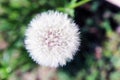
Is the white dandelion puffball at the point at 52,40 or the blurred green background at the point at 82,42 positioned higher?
the blurred green background at the point at 82,42

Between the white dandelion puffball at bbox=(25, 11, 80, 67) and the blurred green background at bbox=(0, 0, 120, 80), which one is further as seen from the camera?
the blurred green background at bbox=(0, 0, 120, 80)

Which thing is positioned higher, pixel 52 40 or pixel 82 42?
pixel 82 42

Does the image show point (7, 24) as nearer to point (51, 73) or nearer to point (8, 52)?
point (8, 52)

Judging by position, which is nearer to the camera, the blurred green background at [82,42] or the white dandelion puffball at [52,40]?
the white dandelion puffball at [52,40]

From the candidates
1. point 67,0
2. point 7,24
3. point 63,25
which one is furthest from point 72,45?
point 7,24

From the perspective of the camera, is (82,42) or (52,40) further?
(82,42)
